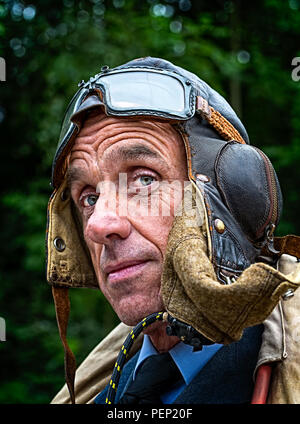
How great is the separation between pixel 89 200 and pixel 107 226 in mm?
374

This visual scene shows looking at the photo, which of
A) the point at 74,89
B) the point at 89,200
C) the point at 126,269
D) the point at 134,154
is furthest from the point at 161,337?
the point at 74,89

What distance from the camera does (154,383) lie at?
2.54m

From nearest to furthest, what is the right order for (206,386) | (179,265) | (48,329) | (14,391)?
(179,265) < (206,386) < (14,391) < (48,329)

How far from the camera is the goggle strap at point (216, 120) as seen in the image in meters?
2.52

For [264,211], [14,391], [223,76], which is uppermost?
[223,76]

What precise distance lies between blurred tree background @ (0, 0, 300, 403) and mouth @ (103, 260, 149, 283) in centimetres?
441

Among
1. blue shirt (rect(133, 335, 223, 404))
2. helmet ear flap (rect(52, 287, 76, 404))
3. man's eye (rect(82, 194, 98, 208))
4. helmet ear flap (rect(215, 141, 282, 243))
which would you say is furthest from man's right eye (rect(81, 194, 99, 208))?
blue shirt (rect(133, 335, 223, 404))

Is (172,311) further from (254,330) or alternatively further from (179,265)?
(254,330)

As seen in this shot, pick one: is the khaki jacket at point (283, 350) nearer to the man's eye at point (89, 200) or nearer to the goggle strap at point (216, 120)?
the goggle strap at point (216, 120)

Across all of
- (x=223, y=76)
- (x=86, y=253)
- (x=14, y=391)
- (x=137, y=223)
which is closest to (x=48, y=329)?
(x=14, y=391)

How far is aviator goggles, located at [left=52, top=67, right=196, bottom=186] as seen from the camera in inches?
96.4

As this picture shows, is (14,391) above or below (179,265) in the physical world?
below

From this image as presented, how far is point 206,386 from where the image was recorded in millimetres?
2314

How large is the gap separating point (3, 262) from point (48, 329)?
3.67 feet
